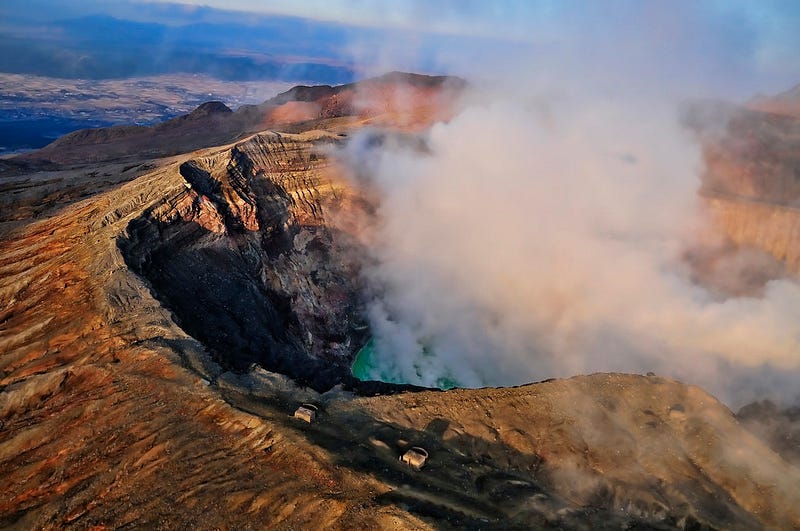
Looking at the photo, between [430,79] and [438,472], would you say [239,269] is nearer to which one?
[438,472]

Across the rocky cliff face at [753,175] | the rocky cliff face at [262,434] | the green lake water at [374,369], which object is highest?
the rocky cliff face at [753,175]

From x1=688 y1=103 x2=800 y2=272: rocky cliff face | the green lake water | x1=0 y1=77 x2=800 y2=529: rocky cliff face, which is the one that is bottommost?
the green lake water

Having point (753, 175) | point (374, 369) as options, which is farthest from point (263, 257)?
point (753, 175)

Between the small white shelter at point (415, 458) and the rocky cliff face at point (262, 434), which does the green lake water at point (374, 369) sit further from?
the small white shelter at point (415, 458)

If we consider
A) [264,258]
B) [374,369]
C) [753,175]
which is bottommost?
[374,369]

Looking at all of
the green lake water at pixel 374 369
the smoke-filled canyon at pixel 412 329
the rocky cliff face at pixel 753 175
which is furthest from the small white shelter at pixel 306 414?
the rocky cliff face at pixel 753 175

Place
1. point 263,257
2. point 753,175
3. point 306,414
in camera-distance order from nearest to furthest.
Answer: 1. point 306,414
2. point 263,257
3. point 753,175

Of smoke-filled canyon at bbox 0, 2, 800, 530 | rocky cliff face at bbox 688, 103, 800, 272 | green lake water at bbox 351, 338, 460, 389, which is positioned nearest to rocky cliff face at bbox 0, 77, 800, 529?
smoke-filled canyon at bbox 0, 2, 800, 530

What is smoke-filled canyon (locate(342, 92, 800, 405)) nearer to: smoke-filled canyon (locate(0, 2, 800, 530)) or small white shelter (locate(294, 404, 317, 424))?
smoke-filled canyon (locate(0, 2, 800, 530))

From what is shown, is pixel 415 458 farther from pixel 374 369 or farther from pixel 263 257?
pixel 263 257
